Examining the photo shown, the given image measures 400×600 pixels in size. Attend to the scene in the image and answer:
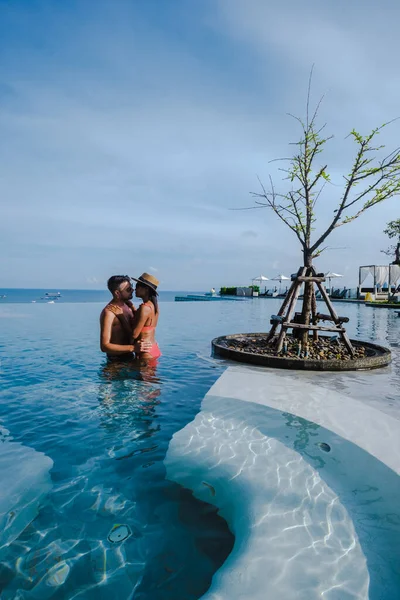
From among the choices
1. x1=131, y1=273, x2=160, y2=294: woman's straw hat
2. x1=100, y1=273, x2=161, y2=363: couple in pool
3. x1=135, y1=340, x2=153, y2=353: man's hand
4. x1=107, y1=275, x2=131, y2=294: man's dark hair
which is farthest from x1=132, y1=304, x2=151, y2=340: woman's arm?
x1=107, y1=275, x2=131, y2=294: man's dark hair

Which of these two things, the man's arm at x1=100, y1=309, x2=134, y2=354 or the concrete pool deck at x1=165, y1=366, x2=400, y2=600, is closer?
the concrete pool deck at x1=165, y1=366, x2=400, y2=600

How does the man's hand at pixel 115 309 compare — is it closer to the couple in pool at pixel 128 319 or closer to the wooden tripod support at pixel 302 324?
the couple in pool at pixel 128 319

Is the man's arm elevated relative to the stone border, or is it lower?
elevated

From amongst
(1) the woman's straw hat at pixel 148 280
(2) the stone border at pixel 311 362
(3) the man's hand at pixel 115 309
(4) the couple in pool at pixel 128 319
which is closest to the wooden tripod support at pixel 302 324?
(2) the stone border at pixel 311 362

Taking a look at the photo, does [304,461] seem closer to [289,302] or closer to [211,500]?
[211,500]

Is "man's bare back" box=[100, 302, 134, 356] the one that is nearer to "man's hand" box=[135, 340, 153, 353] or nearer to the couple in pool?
the couple in pool

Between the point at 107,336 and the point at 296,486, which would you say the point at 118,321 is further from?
the point at 296,486

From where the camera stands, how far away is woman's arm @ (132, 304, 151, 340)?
18.7 feet

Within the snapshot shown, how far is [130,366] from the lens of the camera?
6512 millimetres

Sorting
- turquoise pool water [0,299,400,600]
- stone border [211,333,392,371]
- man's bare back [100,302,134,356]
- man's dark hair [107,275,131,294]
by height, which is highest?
man's dark hair [107,275,131,294]

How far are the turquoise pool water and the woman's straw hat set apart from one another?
5.20ft

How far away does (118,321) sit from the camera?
6.09 m

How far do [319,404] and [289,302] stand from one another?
11.0ft

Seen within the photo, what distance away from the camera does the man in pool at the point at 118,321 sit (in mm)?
5852
